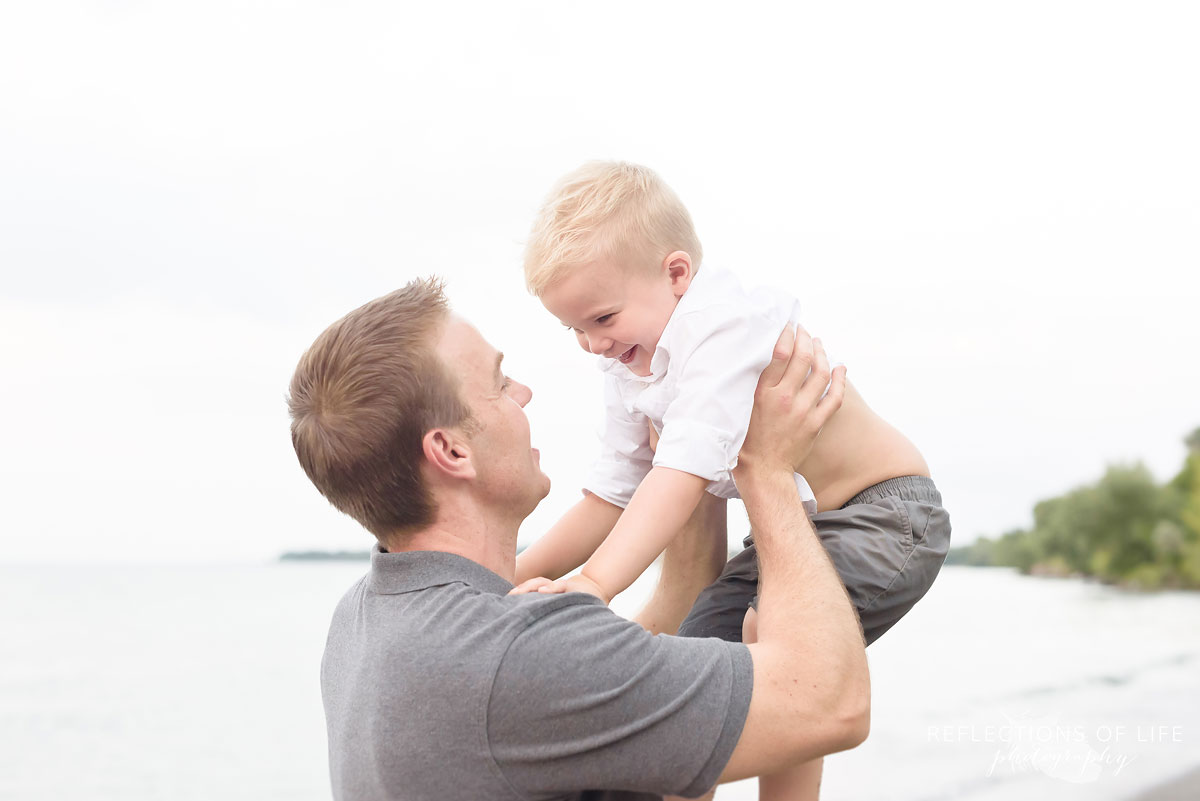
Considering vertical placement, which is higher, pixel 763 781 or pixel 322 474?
pixel 322 474

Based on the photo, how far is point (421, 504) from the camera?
2037 mm

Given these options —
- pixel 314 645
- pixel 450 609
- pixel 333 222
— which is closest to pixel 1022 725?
pixel 314 645

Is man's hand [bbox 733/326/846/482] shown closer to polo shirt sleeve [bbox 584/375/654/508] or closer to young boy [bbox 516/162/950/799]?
young boy [bbox 516/162/950/799]

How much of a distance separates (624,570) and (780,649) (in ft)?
1.19

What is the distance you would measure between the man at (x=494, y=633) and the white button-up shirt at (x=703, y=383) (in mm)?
90

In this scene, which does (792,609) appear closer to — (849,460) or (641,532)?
(641,532)

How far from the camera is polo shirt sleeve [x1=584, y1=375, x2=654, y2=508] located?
2777 millimetres

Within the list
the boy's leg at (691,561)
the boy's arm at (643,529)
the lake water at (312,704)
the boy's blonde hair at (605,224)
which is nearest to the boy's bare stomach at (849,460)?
the boy's leg at (691,561)

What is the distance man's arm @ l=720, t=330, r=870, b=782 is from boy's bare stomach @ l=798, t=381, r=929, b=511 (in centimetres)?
15

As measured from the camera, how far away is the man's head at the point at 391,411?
197 cm

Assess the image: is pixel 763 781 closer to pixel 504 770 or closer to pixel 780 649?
pixel 780 649

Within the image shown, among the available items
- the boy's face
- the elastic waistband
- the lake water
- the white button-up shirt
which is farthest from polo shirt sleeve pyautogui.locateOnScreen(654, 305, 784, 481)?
the lake water

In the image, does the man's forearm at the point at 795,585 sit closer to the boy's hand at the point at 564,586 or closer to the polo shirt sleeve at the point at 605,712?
the polo shirt sleeve at the point at 605,712

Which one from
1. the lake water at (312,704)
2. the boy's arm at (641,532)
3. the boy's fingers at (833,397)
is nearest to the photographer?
the boy's arm at (641,532)
